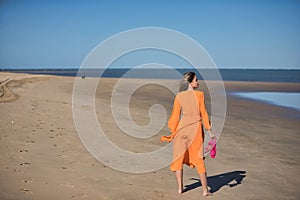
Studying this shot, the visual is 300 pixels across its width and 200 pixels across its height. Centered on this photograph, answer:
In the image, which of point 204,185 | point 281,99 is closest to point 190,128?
point 204,185

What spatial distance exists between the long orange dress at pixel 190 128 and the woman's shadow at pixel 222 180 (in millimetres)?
802

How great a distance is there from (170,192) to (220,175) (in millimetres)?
1754

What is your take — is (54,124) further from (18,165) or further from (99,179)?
(99,179)

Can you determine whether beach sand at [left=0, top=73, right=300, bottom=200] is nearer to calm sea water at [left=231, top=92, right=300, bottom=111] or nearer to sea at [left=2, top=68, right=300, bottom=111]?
sea at [left=2, top=68, right=300, bottom=111]

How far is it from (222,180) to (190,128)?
1.92m

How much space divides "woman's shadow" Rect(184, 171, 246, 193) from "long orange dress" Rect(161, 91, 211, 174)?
0.80 metres

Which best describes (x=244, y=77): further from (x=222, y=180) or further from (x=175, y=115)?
(x=175, y=115)

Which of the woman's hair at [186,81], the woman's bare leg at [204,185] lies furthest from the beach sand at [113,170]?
the woman's hair at [186,81]

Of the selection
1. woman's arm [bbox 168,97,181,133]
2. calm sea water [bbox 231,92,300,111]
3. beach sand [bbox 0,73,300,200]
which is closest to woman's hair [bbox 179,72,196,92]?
woman's arm [bbox 168,97,181,133]

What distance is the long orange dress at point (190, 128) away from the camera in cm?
553

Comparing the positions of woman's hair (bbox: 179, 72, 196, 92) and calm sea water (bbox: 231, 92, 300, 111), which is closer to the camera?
woman's hair (bbox: 179, 72, 196, 92)

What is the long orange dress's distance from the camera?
218 inches

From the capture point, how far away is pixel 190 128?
558 cm

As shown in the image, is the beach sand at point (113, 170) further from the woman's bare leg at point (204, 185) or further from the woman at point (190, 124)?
the woman at point (190, 124)
